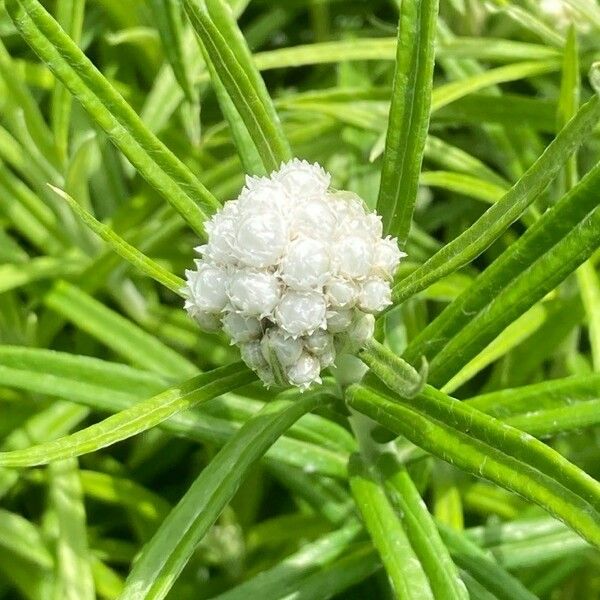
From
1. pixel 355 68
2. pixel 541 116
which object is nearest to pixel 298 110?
pixel 355 68

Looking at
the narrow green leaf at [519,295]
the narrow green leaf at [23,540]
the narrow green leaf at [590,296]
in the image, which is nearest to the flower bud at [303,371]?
the narrow green leaf at [519,295]

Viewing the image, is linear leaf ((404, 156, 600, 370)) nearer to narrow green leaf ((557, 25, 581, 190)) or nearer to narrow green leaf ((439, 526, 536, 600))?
narrow green leaf ((439, 526, 536, 600))

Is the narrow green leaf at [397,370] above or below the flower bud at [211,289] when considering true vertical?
below

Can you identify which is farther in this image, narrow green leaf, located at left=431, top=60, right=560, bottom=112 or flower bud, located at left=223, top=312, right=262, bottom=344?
narrow green leaf, located at left=431, top=60, right=560, bottom=112

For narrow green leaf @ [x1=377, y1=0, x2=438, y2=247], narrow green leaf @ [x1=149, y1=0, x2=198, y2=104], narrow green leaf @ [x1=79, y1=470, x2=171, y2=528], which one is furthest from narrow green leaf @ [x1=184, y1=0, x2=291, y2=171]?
narrow green leaf @ [x1=79, y1=470, x2=171, y2=528]

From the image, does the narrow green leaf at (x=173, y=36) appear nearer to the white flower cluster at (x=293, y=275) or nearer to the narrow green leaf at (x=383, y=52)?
the narrow green leaf at (x=383, y=52)

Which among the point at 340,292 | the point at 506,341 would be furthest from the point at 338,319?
the point at 506,341

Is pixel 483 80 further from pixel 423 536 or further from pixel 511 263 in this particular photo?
pixel 423 536
